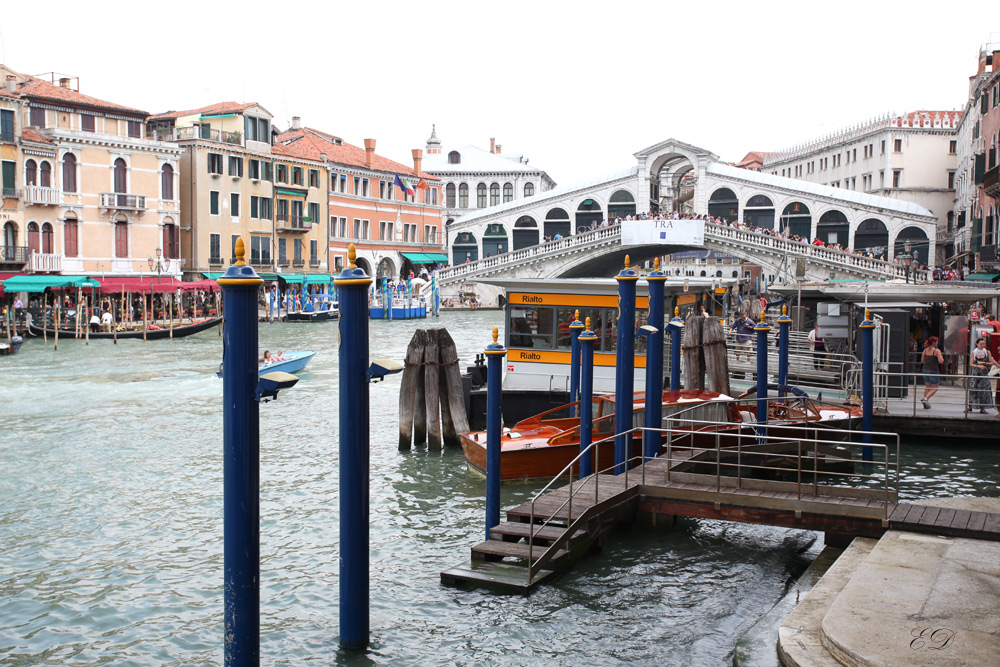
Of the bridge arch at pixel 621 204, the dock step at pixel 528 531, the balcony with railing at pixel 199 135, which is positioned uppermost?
the balcony with railing at pixel 199 135

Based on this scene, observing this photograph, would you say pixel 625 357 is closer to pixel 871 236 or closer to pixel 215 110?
pixel 215 110

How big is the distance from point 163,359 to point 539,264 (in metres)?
20.9

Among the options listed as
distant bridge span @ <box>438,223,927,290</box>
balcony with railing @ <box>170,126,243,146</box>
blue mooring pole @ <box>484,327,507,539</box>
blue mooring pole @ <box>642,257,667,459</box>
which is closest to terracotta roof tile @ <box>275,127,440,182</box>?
balcony with railing @ <box>170,126,243,146</box>

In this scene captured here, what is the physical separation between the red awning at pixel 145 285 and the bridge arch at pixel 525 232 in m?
19.0

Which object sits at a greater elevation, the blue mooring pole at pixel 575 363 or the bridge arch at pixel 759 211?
the bridge arch at pixel 759 211

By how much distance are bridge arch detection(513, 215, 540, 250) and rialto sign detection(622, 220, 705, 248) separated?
1098 cm

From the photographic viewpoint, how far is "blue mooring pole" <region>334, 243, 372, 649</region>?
5809 mm

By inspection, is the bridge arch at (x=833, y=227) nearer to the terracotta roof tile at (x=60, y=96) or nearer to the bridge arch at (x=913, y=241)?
the bridge arch at (x=913, y=241)

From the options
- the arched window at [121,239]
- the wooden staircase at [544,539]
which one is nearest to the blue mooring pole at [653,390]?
the wooden staircase at [544,539]

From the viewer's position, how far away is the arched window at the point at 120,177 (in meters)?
34.4

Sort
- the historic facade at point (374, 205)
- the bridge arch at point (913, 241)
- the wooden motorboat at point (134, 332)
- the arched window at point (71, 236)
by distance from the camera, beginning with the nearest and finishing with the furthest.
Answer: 1. the wooden motorboat at point (134, 332)
2. the arched window at point (71, 236)
3. the bridge arch at point (913, 241)
4. the historic facade at point (374, 205)

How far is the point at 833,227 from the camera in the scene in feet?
148

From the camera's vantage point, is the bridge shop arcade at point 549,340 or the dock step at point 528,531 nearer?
the dock step at point 528,531

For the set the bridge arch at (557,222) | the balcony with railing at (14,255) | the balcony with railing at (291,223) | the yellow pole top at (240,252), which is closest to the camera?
the yellow pole top at (240,252)
